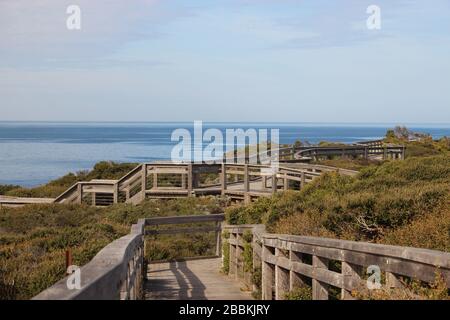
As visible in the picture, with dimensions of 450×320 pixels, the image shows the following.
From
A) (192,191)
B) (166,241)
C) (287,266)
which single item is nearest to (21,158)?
(192,191)

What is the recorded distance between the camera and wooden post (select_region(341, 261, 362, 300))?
19.6 ft

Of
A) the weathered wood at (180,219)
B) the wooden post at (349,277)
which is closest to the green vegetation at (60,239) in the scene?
the weathered wood at (180,219)

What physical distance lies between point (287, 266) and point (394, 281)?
8.79 ft

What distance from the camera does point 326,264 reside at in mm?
6820

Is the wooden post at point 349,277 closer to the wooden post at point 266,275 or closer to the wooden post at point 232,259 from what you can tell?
the wooden post at point 266,275

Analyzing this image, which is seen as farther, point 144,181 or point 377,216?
point 144,181

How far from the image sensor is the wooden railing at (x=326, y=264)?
4.99m

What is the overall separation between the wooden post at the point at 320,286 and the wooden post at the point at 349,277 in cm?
71

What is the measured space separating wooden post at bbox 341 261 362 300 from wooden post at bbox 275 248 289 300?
205cm

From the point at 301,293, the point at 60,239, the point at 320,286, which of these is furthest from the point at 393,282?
the point at 60,239

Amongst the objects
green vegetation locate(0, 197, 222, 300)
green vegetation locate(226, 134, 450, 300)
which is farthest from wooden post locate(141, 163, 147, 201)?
green vegetation locate(226, 134, 450, 300)

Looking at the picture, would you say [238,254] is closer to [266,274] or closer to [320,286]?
[266,274]

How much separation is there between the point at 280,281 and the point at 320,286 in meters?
1.48
